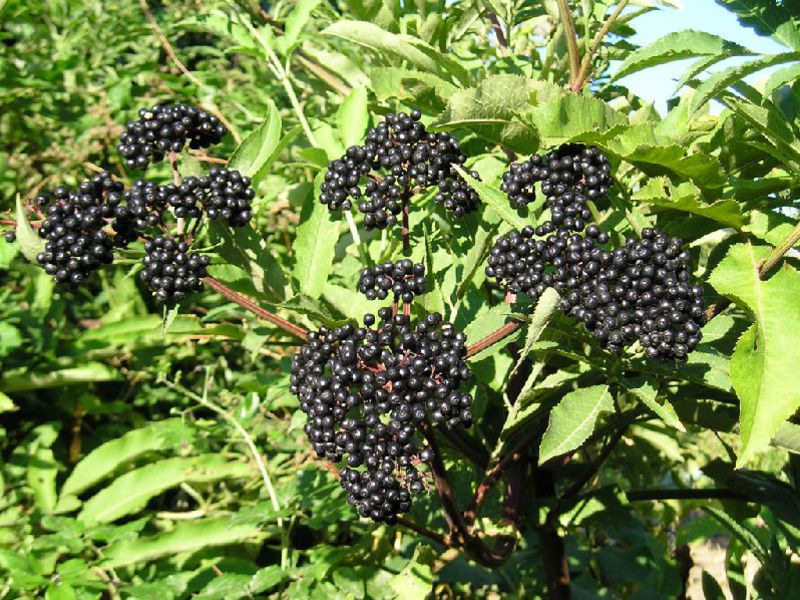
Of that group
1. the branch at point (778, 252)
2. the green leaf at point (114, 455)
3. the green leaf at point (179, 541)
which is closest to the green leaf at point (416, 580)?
the green leaf at point (179, 541)

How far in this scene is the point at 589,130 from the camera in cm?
121

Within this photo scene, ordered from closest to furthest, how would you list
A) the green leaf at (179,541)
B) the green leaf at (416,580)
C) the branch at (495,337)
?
the branch at (495,337), the green leaf at (416,580), the green leaf at (179,541)

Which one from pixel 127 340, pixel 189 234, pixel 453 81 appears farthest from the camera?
pixel 127 340

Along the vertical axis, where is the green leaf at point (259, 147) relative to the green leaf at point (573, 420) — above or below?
above

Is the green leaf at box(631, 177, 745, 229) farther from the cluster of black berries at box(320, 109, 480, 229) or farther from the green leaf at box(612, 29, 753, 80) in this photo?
the cluster of black berries at box(320, 109, 480, 229)

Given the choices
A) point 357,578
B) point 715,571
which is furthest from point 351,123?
point 715,571

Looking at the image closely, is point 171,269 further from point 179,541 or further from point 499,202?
point 179,541

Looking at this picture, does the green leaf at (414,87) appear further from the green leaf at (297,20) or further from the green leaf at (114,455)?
the green leaf at (114,455)

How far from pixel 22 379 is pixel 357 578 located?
196 centimetres

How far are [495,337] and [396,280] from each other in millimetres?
210

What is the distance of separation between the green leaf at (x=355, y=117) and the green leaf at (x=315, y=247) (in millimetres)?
141

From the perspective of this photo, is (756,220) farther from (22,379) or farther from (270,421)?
(22,379)

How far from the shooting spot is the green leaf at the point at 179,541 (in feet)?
8.14

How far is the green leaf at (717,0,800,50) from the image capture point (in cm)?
123
